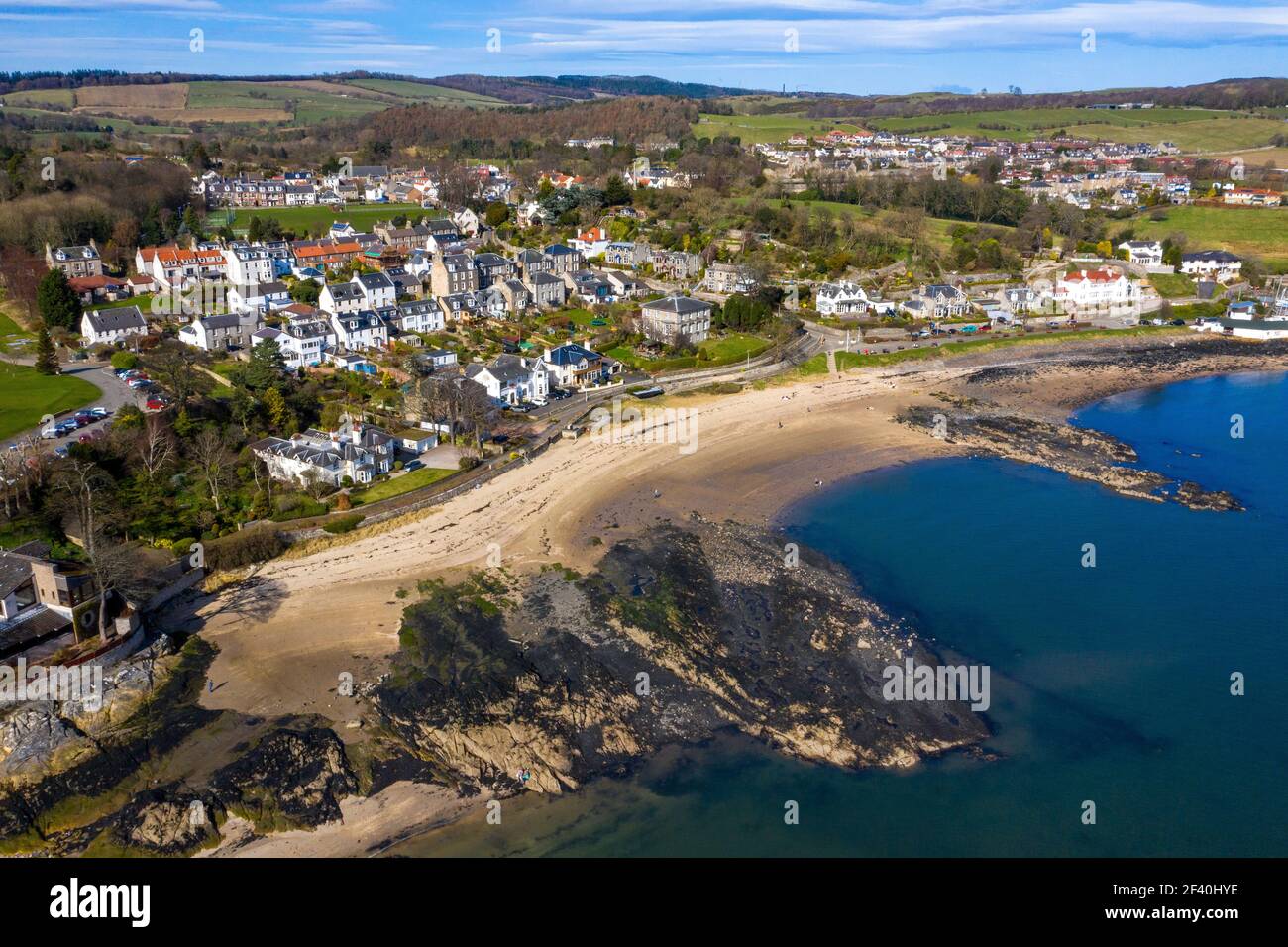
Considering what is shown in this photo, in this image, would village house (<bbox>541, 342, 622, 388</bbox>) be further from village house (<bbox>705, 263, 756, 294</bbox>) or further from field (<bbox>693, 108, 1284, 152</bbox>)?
field (<bbox>693, 108, 1284, 152</bbox>)

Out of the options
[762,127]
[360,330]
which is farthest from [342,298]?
[762,127]

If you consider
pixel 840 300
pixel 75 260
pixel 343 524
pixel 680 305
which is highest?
pixel 75 260

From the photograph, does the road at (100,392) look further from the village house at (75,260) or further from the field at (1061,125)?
the field at (1061,125)

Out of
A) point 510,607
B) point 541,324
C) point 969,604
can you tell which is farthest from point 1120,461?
point 541,324

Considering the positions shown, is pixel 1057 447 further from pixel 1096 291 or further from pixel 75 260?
pixel 75 260

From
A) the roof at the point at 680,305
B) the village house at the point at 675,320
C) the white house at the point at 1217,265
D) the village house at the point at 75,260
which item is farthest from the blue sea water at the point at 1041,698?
the village house at the point at 75,260

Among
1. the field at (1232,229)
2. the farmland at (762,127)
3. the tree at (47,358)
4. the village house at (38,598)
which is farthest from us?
the farmland at (762,127)
